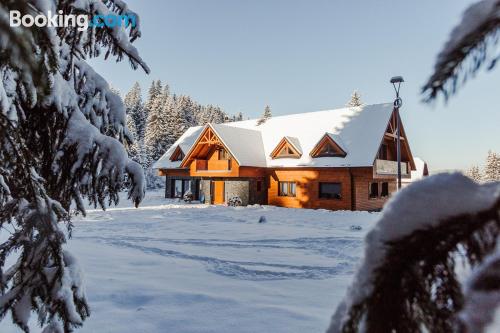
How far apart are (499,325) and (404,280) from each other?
267 mm

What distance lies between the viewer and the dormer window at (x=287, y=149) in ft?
74.8

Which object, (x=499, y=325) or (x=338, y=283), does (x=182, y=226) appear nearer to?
(x=338, y=283)

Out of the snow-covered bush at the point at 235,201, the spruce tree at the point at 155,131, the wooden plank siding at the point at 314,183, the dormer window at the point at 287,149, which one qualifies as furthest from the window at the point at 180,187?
the spruce tree at the point at 155,131

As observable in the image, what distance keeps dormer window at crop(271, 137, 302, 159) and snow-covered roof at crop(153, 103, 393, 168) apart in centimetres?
19

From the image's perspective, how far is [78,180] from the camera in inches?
122

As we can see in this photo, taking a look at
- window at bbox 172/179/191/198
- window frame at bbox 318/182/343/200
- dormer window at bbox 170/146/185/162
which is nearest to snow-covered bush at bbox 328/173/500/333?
window frame at bbox 318/182/343/200

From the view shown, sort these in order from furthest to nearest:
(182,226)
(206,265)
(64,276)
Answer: (182,226) → (206,265) → (64,276)

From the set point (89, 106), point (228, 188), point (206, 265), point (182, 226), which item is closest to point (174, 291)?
point (206, 265)

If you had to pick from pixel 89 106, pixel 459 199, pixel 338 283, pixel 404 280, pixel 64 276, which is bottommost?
pixel 338 283

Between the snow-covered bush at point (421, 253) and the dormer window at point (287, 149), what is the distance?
22048 millimetres

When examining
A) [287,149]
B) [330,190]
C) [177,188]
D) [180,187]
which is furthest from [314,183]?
[177,188]

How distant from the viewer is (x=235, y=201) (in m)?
22.9

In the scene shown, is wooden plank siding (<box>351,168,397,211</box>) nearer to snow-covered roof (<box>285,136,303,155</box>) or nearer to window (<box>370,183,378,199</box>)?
window (<box>370,183,378,199</box>)

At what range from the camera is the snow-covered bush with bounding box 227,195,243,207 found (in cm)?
2286
